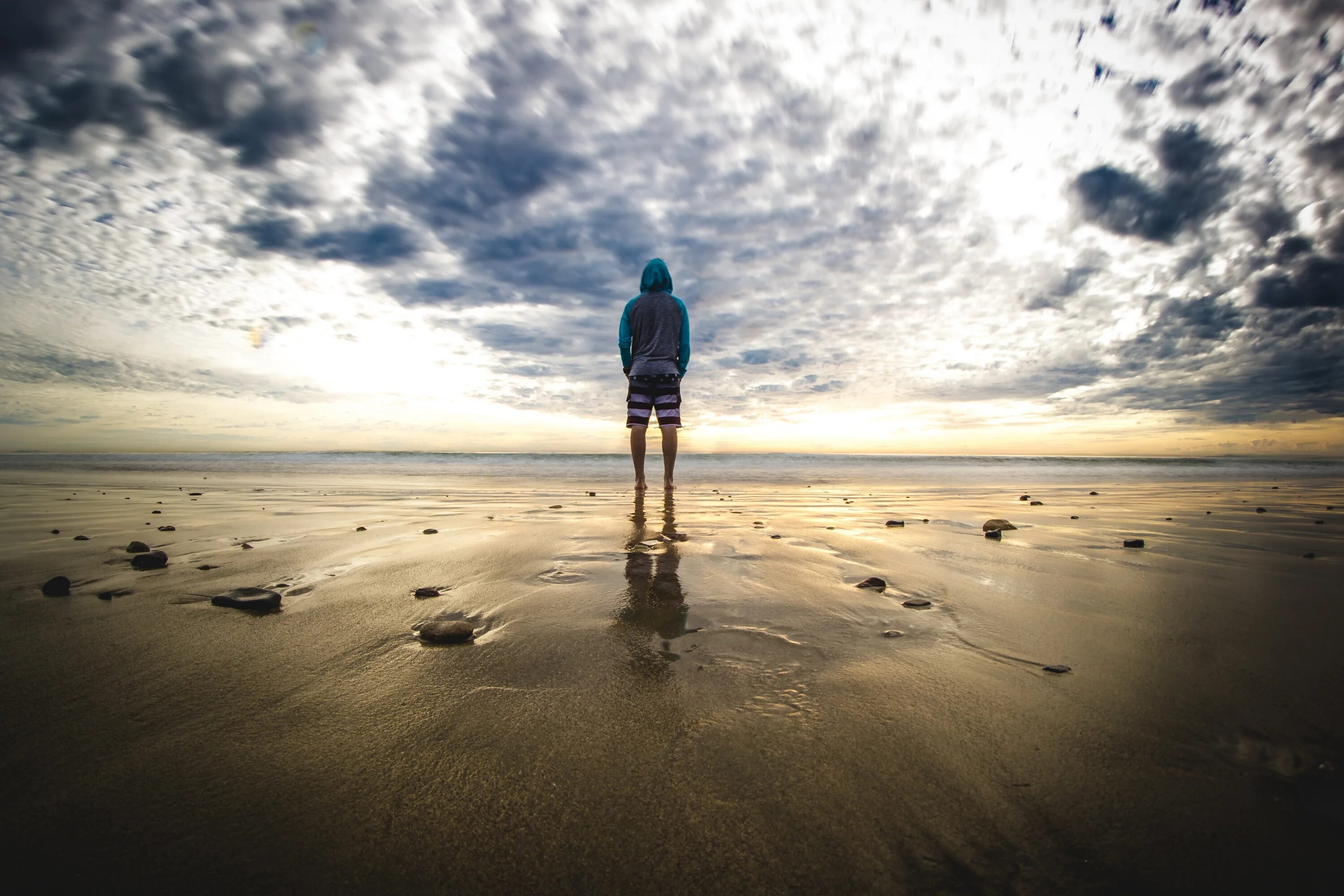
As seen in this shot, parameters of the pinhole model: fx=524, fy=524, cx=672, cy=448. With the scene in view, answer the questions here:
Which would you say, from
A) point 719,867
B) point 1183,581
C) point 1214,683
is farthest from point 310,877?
point 1183,581

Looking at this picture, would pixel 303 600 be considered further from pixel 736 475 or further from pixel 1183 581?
pixel 736 475

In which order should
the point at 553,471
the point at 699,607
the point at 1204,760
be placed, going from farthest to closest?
the point at 553,471 → the point at 699,607 → the point at 1204,760

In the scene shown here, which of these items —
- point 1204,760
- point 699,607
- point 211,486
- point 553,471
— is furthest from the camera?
point 553,471

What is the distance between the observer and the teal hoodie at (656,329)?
6066mm

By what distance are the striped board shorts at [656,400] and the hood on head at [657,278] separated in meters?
1.09

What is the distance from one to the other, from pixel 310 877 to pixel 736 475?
10.8 m

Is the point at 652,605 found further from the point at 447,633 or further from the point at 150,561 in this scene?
the point at 150,561

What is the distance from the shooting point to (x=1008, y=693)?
113cm

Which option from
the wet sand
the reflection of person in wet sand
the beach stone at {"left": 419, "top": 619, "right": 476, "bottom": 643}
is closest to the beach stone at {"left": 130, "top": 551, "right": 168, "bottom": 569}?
the wet sand

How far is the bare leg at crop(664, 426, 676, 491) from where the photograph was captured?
6211mm

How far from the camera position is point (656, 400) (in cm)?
618

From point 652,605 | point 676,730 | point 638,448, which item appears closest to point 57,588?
point 652,605

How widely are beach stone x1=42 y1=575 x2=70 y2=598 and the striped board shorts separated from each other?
4.64m

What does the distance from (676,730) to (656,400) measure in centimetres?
532
